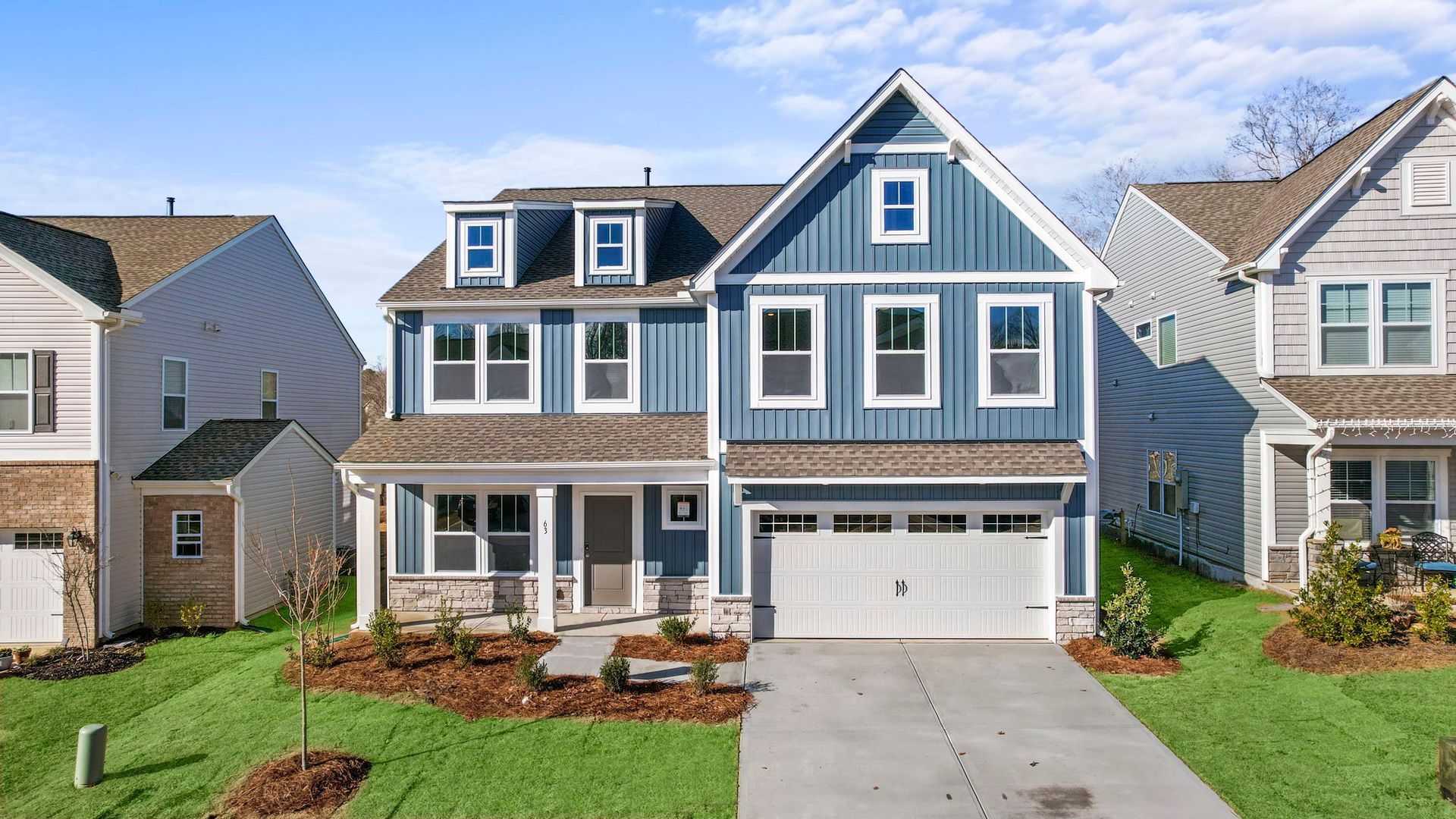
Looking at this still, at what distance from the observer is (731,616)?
12.7 metres

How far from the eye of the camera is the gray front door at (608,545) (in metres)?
14.4

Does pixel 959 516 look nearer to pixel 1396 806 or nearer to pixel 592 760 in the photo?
pixel 1396 806

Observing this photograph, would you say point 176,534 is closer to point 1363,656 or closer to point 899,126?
point 899,126

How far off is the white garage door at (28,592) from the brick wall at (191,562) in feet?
4.26

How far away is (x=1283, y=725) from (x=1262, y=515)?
7080mm

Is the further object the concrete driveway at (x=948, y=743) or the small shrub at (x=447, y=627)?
the small shrub at (x=447, y=627)

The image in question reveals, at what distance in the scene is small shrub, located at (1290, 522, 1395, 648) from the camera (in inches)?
426

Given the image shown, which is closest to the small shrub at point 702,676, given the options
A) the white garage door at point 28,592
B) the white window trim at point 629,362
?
the white window trim at point 629,362

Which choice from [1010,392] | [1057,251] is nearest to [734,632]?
[1010,392]

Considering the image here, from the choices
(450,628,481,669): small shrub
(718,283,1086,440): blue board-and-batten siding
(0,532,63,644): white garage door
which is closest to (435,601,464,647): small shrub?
(450,628,481,669): small shrub

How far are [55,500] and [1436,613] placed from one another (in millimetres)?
21466

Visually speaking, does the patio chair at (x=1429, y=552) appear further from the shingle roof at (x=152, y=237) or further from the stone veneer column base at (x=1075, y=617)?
the shingle roof at (x=152, y=237)

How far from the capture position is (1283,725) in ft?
29.8

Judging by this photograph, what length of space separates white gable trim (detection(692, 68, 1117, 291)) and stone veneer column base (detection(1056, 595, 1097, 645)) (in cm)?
502
